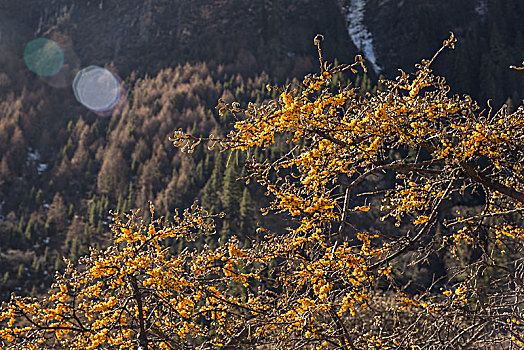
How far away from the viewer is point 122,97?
82.0m

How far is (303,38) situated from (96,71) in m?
38.2

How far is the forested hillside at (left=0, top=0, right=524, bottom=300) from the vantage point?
169ft

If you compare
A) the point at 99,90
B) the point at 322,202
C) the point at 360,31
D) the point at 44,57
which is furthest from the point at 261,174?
the point at 44,57

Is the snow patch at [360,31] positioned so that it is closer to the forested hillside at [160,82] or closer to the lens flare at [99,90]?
the forested hillside at [160,82]

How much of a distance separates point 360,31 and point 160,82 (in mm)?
36688

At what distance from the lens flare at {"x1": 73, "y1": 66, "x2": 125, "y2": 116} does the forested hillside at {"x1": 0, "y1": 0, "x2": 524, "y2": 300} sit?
173 cm

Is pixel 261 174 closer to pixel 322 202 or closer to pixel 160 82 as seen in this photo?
pixel 322 202

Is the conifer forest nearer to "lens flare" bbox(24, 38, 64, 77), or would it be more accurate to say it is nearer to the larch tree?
the larch tree

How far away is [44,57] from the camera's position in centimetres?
9231

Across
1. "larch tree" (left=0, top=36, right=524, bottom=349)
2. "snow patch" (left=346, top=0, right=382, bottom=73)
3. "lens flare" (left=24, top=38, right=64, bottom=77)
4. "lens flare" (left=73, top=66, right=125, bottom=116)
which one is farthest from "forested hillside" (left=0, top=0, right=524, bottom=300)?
"larch tree" (left=0, top=36, right=524, bottom=349)

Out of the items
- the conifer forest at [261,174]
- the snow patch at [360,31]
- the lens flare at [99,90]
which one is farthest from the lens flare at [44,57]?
the snow patch at [360,31]

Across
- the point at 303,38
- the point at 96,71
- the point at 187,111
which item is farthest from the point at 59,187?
the point at 303,38

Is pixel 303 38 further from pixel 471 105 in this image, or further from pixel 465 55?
pixel 471 105

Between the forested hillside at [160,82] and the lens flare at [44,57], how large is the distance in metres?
1.53
